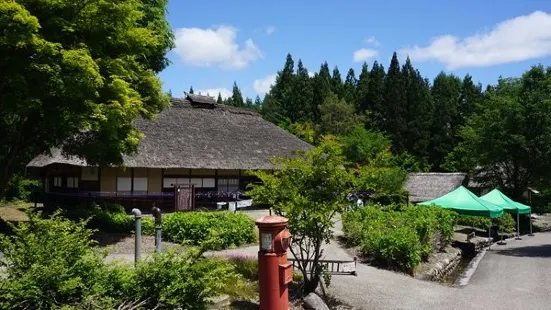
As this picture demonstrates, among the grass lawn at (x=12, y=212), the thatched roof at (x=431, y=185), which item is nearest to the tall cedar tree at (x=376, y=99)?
the thatched roof at (x=431, y=185)

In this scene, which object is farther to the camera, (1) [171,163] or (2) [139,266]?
(1) [171,163]

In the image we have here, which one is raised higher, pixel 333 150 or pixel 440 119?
pixel 440 119

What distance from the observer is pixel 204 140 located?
95.0ft

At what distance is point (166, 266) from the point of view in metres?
6.13

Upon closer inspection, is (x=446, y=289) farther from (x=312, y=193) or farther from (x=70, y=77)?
(x=70, y=77)

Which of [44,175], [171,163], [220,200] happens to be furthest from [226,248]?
[44,175]

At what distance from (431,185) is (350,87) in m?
31.3

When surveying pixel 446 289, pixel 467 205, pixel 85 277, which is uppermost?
pixel 85 277

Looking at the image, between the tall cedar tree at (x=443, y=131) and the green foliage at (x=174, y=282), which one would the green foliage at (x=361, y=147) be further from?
the green foliage at (x=174, y=282)

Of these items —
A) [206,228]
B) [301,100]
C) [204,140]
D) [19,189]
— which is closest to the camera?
[206,228]

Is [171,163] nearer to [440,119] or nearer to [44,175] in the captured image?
[44,175]

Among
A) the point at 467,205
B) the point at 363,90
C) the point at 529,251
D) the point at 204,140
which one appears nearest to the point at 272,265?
the point at 529,251

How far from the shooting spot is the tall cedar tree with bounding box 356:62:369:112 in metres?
59.4

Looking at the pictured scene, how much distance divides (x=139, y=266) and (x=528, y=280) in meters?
11.2
